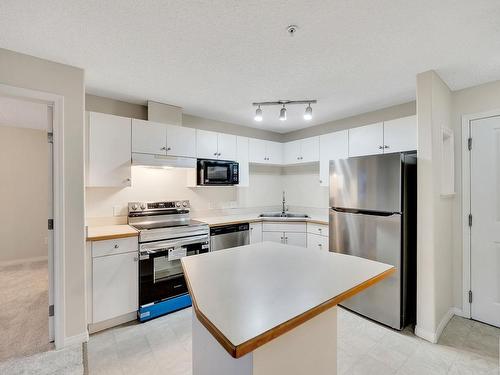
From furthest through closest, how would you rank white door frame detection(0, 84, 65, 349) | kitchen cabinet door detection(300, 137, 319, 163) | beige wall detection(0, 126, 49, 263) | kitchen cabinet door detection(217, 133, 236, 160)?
1. beige wall detection(0, 126, 49, 263)
2. kitchen cabinet door detection(300, 137, 319, 163)
3. kitchen cabinet door detection(217, 133, 236, 160)
4. white door frame detection(0, 84, 65, 349)

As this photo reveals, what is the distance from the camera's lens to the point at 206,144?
11.1ft

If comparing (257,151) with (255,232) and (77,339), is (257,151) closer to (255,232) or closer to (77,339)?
(255,232)

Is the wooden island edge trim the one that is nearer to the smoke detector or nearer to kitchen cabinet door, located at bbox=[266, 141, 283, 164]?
the smoke detector

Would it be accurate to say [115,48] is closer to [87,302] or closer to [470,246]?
[87,302]

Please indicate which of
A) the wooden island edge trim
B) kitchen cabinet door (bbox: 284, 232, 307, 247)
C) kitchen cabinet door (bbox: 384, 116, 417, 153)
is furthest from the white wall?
the wooden island edge trim

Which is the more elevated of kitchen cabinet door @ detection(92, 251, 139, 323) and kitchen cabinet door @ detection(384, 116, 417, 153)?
kitchen cabinet door @ detection(384, 116, 417, 153)

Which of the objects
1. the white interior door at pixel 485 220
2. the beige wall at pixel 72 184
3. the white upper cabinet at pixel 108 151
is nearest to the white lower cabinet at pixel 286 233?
the white interior door at pixel 485 220

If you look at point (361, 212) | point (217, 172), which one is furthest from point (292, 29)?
point (217, 172)

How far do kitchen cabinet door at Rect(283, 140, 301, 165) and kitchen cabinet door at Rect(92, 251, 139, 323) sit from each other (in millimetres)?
2792

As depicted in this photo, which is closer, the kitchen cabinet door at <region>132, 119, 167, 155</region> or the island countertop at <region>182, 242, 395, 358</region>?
the island countertop at <region>182, 242, 395, 358</region>

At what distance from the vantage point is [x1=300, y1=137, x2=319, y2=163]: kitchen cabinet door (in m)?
3.83

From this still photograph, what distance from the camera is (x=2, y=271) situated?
394 centimetres

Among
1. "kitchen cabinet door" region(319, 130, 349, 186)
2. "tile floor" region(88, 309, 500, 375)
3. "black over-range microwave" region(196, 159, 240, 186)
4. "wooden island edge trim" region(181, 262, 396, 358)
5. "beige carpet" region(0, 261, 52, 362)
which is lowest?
"tile floor" region(88, 309, 500, 375)

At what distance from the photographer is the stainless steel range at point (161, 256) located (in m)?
2.59
